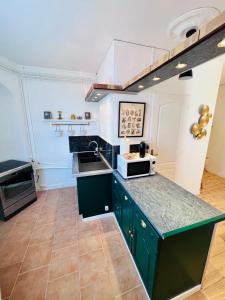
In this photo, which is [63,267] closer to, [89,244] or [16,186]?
[89,244]

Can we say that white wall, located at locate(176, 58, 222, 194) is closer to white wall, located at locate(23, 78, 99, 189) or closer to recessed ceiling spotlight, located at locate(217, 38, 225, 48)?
recessed ceiling spotlight, located at locate(217, 38, 225, 48)

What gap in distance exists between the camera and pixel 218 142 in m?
4.46

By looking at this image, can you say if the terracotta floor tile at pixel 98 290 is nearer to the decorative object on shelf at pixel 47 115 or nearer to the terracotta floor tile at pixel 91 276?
the terracotta floor tile at pixel 91 276

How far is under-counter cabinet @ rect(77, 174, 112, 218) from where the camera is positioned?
7.17 ft

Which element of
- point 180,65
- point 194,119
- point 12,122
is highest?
point 180,65

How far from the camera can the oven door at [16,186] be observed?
2.33 metres

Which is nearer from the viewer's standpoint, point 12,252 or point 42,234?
point 12,252

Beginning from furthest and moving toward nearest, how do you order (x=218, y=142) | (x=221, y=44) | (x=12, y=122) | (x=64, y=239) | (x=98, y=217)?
(x=218, y=142) → (x=12, y=122) → (x=98, y=217) → (x=64, y=239) → (x=221, y=44)

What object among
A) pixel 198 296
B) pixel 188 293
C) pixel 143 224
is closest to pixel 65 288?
pixel 143 224

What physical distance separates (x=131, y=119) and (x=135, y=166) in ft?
2.61

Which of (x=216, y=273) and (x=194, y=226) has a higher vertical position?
(x=194, y=226)

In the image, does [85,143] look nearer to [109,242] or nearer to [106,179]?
[106,179]

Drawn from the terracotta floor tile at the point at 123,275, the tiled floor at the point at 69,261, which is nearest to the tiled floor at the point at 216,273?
the tiled floor at the point at 69,261

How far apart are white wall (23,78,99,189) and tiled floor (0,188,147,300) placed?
106 cm
